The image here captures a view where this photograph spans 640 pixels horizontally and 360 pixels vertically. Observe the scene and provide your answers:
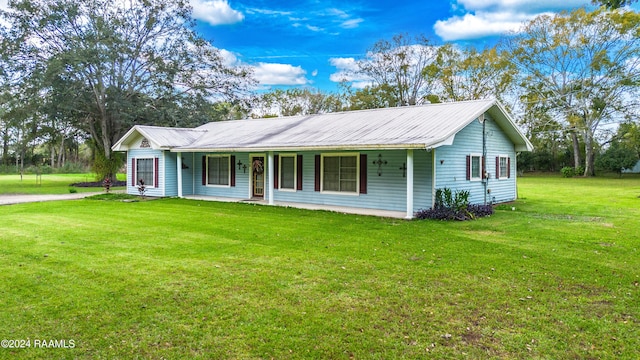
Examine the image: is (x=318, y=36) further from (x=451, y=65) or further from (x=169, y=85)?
(x=451, y=65)

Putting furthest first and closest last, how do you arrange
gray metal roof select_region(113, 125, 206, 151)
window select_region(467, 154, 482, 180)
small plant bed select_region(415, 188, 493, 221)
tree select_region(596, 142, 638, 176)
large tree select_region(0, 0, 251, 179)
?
1. tree select_region(596, 142, 638, 176)
2. large tree select_region(0, 0, 251, 179)
3. gray metal roof select_region(113, 125, 206, 151)
4. window select_region(467, 154, 482, 180)
5. small plant bed select_region(415, 188, 493, 221)

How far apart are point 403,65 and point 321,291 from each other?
Result: 3406 cm

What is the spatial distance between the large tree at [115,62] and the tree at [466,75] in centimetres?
1698

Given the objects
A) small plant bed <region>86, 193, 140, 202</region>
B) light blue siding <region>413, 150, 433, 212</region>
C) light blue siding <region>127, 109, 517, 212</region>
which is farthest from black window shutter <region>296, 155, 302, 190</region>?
small plant bed <region>86, 193, 140, 202</region>

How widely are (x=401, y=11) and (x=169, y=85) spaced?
15.6m

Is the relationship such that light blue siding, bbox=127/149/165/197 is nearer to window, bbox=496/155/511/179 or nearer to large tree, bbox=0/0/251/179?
large tree, bbox=0/0/251/179

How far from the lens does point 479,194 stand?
42.6 feet

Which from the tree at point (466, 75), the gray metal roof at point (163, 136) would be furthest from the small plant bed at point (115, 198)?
the tree at point (466, 75)

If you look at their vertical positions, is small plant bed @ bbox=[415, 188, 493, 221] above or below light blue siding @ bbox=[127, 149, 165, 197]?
below

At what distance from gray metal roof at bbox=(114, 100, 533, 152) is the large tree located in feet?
29.8

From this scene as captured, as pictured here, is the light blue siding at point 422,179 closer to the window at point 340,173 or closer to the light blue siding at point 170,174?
the window at point 340,173

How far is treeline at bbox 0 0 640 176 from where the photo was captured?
22.8 m

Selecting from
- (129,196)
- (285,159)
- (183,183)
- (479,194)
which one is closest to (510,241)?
(479,194)

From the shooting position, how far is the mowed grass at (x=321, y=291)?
3.39 metres
